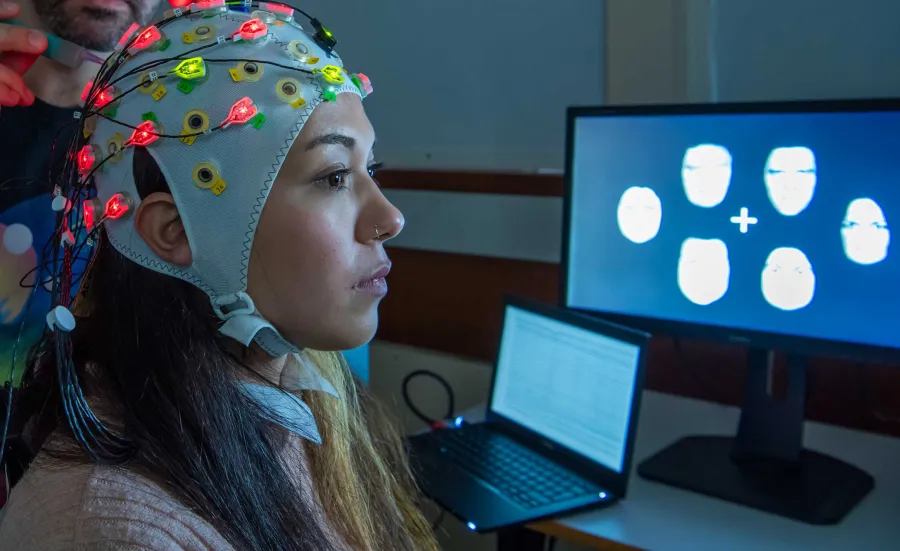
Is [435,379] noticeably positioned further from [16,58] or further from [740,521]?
[16,58]

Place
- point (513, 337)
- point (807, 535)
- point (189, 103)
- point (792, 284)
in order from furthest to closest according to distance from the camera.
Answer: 1. point (513, 337)
2. point (792, 284)
3. point (807, 535)
4. point (189, 103)

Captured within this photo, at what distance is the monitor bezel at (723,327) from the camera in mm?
1226

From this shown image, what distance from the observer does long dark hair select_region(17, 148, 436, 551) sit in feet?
2.71

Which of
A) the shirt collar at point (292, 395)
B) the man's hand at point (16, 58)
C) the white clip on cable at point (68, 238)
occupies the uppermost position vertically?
the man's hand at point (16, 58)

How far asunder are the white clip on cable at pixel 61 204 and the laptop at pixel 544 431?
72 centimetres

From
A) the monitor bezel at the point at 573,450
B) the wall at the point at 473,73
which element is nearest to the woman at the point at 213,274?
the monitor bezel at the point at 573,450

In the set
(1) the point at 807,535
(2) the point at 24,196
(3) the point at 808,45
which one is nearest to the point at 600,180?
(3) the point at 808,45

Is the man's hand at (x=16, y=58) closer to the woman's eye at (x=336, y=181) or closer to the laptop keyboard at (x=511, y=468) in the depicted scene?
the woman's eye at (x=336, y=181)

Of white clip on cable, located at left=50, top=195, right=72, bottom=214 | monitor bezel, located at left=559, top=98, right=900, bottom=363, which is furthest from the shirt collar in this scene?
monitor bezel, located at left=559, top=98, right=900, bottom=363

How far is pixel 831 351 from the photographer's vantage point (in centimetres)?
127

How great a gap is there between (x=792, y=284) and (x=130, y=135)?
0.98m

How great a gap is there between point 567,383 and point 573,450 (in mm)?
122

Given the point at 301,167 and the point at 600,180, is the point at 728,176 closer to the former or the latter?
the point at 600,180

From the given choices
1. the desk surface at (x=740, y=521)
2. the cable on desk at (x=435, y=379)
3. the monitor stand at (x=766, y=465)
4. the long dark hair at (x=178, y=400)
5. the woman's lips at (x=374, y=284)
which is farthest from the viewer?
the cable on desk at (x=435, y=379)
